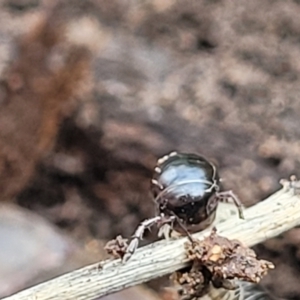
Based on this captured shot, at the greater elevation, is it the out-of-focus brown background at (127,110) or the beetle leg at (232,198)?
the out-of-focus brown background at (127,110)

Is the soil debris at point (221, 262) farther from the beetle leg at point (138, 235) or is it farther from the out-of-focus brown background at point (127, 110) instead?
the out-of-focus brown background at point (127, 110)

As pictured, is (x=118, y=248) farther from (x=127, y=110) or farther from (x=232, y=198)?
(x=127, y=110)

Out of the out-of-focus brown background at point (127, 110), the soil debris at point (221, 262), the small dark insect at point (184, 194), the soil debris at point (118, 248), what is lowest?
the soil debris at point (221, 262)

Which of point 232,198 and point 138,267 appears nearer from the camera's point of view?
point 138,267

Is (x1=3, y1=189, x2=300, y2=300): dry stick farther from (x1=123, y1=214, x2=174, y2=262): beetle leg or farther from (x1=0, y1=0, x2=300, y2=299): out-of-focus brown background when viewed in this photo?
(x1=0, y1=0, x2=300, y2=299): out-of-focus brown background

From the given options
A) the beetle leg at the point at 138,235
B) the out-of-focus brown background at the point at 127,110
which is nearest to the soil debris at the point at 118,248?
the beetle leg at the point at 138,235

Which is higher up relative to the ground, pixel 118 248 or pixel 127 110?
pixel 127 110

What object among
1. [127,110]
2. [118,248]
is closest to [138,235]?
[118,248]
